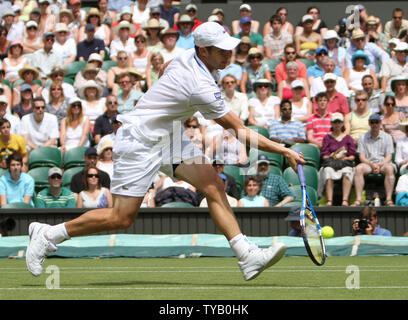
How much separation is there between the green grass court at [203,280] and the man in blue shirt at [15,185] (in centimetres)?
236

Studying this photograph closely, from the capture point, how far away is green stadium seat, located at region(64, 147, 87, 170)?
13102 millimetres

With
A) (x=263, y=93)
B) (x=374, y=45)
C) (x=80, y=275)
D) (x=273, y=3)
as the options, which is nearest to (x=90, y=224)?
(x=80, y=275)

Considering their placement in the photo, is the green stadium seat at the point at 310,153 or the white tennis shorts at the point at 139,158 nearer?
the white tennis shorts at the point at 139,158

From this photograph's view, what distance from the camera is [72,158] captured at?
13133mm

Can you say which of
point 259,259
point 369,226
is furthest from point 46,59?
point 259,259

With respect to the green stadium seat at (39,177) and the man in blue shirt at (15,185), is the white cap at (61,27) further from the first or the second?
the man in blue shirt at (15,185)

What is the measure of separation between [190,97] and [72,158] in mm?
7002

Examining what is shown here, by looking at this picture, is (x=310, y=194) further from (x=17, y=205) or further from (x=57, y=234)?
(x=57, y=234)

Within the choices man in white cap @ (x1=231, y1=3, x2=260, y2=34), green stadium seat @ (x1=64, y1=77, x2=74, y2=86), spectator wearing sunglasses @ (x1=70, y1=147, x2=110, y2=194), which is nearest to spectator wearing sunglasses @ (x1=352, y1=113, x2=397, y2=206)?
spectator wearing sunglasses @ (x1=70, y1=147, x2=110, y2=194)

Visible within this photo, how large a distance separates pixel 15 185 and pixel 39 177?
0.60 metres

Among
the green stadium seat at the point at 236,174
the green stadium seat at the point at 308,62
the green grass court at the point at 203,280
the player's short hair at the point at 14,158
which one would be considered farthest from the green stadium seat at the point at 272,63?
the green grass court at the point at 203,280

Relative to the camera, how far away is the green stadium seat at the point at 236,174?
12438 mm

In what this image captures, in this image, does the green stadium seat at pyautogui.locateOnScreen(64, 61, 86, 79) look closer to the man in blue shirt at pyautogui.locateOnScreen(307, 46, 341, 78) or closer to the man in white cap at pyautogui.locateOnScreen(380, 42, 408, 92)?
the man in blue shirt at pyautogui.locateOnScreen(307, 46, 341, 78)
